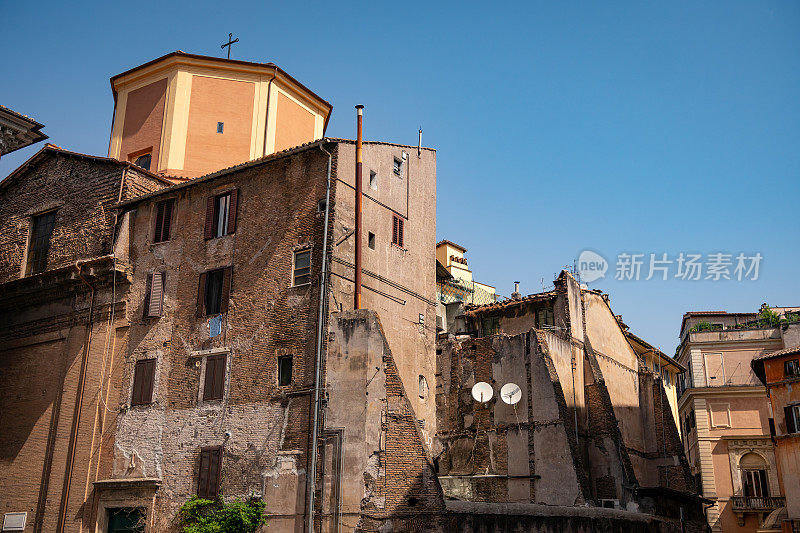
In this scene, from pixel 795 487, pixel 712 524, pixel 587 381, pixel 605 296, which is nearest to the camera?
pixel 587 381

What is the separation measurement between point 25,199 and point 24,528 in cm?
1334

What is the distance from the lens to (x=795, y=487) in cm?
3534

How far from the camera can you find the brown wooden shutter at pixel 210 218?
90.2 feet

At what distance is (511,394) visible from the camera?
28891mm

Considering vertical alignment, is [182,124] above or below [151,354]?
above

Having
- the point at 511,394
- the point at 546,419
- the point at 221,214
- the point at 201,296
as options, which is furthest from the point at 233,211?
the point at 546,419

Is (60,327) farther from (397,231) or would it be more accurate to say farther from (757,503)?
(757,503)

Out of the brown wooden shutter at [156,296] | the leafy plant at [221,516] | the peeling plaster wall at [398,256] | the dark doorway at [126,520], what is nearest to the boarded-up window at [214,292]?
the brown wooden shutter at [156,296]

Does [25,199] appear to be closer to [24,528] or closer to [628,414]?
[24,528]

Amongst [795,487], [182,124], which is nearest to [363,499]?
[182,124]

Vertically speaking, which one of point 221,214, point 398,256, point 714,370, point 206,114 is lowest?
point 398,256

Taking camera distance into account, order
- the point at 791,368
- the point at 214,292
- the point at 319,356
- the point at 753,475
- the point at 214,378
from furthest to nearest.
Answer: the point at 753,475
the point at 791,368
the point at 214,292
the point at 214,378
the point at 319,356

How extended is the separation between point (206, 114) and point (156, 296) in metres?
9.10

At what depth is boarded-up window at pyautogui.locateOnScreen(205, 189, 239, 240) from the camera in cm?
2722
